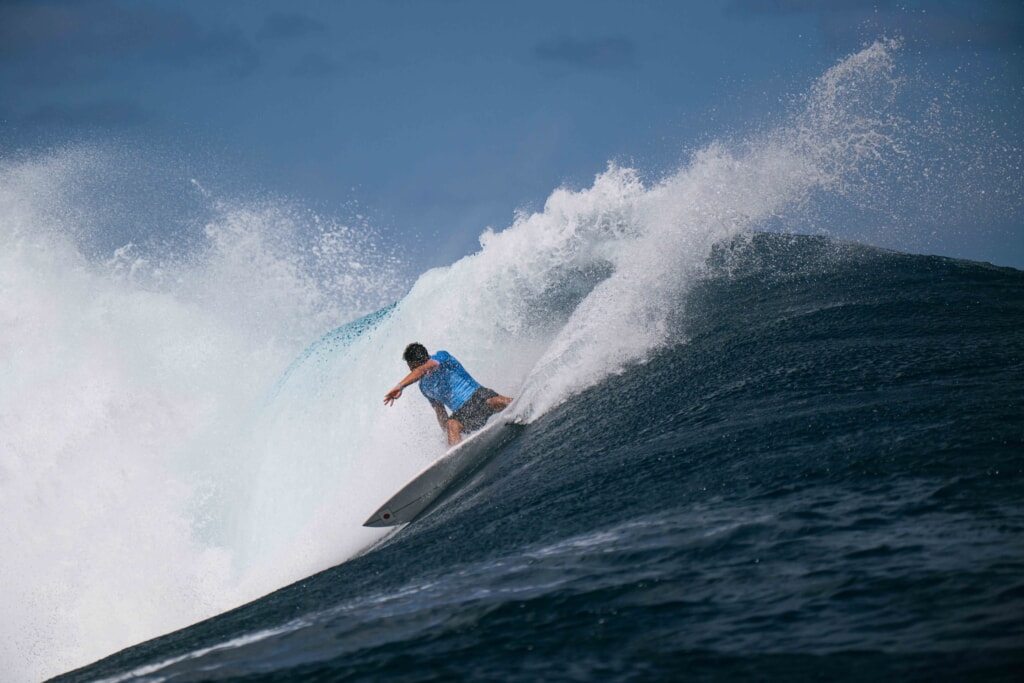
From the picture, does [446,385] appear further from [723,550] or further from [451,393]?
[723,550]

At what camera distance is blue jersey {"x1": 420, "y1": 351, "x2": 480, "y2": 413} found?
8.41 meters

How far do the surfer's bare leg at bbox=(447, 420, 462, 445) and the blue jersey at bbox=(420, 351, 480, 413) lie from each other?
0.48 ft

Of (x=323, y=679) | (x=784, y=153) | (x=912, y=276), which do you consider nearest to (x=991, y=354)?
(x=912, y=276)

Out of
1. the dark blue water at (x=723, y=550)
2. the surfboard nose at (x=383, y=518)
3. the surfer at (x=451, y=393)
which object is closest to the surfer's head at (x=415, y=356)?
the surfer at (x=451, y=393)

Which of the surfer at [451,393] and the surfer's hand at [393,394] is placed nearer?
the surfer's hand at [393,394]

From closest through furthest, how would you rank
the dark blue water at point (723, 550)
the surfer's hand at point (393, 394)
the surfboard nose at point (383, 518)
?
the dark blue water at point (723, 550) → the surfboard nose at point (383, 518) → the surfer's hand at point (393, 394)

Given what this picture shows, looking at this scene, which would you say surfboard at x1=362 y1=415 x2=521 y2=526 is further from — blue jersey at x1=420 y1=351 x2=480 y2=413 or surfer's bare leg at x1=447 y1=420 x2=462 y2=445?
blue jersey at x1=420 y1=351 x2=480 y2=413

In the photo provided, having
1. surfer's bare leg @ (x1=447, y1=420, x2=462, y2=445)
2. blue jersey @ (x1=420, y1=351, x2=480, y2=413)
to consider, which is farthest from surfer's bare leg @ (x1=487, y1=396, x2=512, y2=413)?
surfer's bare leg @ (x1=447, y1=420, x2=462, y2=445)

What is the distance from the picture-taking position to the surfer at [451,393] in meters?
8.35

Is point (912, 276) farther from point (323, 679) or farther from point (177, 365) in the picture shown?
point (177, 365)

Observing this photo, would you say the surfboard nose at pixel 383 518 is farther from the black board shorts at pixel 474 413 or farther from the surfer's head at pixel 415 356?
the surfer's head at pixel 415 356

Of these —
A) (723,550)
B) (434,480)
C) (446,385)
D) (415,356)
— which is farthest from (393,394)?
(723,550)

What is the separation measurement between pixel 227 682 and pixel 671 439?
3.49m

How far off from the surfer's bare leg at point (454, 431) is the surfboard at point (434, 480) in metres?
0.51
